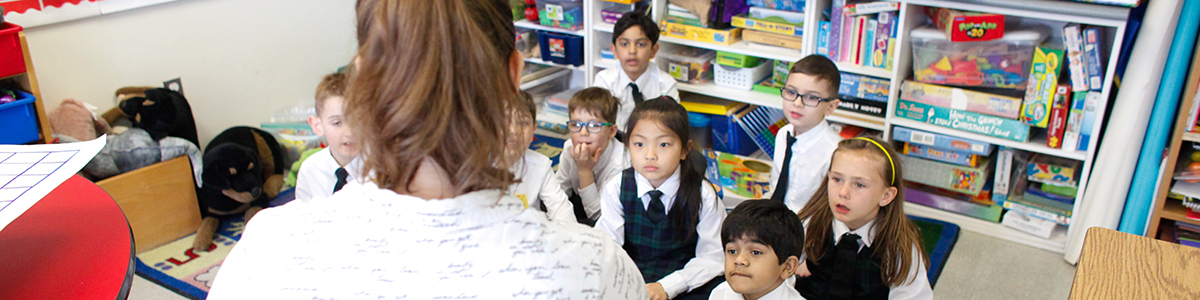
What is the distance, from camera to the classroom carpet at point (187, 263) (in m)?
2.25

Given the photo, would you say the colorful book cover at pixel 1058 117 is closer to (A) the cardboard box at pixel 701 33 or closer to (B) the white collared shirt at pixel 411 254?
(A) the cardboard box at pixel 701 33

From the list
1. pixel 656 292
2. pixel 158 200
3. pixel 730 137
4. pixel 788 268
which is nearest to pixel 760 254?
pixel 788 268

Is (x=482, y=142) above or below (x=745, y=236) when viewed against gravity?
above

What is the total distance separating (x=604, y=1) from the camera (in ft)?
10.1

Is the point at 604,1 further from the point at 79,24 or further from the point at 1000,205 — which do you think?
the point at 79,24

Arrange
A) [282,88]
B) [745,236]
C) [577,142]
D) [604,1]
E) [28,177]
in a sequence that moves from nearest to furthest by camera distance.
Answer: [28,177], [745,236], [577,142], [604,1], [282,88]

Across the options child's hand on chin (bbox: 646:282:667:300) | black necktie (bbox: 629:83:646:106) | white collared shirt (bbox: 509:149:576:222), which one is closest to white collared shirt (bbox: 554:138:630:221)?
white collared shirt (bbox: 509:149:576:222)

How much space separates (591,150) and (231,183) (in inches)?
50.8

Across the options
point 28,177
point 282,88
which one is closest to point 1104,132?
point 28,177

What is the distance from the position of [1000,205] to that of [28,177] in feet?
8.70

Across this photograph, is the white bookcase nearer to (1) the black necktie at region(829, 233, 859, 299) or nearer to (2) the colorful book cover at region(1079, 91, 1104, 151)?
(2) the colorful book cover at region(1079, 91, 1104, 151)

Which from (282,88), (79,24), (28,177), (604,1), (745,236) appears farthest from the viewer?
(282,88)

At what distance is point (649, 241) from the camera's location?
1.83m

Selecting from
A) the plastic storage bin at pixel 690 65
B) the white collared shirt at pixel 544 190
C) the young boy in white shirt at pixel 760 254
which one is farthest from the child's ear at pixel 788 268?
the plastic storage bin at pixel 690 65
